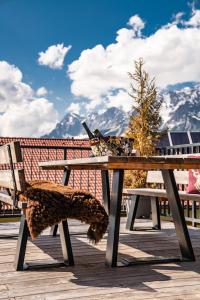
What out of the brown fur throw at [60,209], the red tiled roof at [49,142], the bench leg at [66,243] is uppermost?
the red tiled roof at [49,142]

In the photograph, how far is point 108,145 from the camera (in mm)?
3178

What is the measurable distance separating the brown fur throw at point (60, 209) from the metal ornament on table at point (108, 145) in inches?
16.9

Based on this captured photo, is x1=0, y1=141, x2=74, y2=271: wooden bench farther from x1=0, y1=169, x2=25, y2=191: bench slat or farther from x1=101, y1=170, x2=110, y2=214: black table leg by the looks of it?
x1=101, y1=170, x2=110, y2=214: black table leg

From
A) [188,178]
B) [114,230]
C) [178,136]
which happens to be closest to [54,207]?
[114,230]

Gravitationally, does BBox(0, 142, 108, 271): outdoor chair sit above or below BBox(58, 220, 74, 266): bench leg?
above

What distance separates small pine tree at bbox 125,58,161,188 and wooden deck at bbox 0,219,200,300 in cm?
350

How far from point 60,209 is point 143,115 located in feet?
17.0

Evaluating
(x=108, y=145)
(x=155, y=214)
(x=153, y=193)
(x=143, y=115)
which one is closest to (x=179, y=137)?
(x=143, y=115)

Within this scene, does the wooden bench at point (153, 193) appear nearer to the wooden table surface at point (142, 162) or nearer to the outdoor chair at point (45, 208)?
the wooden table surface at point (142, 162)

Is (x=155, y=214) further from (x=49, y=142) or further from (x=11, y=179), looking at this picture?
(x=49, y=142)

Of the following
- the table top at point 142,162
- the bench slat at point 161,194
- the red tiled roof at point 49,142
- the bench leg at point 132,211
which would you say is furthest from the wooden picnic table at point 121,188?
the red tiled roof at point 49,142

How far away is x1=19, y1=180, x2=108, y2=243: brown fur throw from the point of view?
2.63 metres

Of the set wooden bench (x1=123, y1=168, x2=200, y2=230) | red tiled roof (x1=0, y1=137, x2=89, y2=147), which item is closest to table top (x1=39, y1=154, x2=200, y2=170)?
wooden bench (x1=123, y1=168, x2=200, y2=230)

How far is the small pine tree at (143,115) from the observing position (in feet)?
24.0
